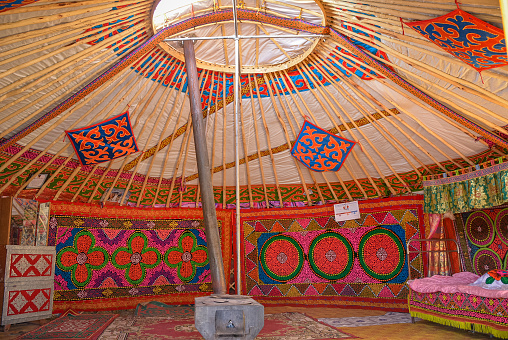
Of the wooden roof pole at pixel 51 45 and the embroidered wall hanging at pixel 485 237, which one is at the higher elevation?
the wooden roof pole at pixel 51 45

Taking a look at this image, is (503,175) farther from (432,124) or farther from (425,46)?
(425,46)

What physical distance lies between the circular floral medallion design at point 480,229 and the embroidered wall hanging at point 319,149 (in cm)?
192

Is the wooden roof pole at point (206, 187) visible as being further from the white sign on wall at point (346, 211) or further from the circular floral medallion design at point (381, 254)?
the circular floral medallion design at point (381, 254)

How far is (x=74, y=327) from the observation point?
4582mm

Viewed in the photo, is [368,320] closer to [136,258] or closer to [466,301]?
[466,301]

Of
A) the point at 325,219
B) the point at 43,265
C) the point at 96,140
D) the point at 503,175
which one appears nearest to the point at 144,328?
the point at 43,265

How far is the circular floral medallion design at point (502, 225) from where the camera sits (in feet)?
16.5

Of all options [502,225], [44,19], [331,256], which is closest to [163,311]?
[331,256]

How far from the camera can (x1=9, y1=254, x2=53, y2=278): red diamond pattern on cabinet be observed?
15.5 ft

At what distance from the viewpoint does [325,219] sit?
22.5 ft

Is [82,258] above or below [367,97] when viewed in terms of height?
below

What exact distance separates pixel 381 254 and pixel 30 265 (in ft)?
16.3

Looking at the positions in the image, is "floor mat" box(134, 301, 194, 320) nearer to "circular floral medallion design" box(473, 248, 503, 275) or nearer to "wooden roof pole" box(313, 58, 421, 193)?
"wooden roof pole" box(313, 58, 421, 193)

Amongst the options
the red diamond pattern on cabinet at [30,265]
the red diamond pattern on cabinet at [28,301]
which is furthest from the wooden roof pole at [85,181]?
the red diamond pattern on cabinet at [28,301]
